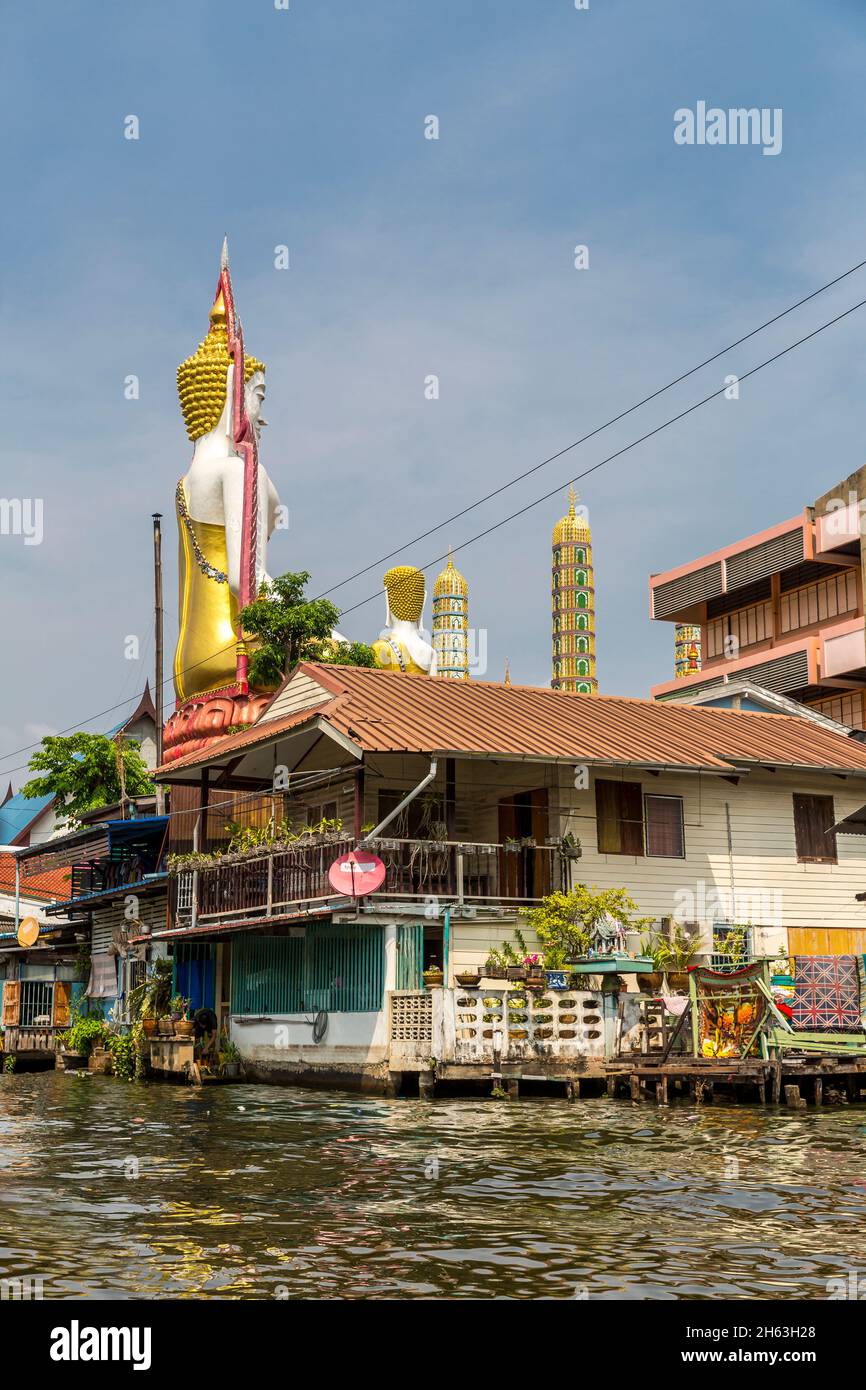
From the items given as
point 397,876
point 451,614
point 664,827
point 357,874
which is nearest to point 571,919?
point 397,876

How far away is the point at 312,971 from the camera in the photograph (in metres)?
28.4

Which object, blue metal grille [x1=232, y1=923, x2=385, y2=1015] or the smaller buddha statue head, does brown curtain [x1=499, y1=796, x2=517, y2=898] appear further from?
A: the smaller buddha statue head

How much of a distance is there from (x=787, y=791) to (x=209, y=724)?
17911 mm

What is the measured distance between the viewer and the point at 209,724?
43031 mm

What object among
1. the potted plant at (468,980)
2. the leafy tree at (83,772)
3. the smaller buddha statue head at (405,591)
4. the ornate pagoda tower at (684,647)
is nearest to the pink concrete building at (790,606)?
the smaller buddha statue head at (405,591)

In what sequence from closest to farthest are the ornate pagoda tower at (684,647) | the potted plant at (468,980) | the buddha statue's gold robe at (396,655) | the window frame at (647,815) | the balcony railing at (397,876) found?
the potted plant at (468,980) < the balcony railing at (397,876) < the window frame at (647,815) < the buddha statue's gold robe at (396,655) < the ornate pagoda tower at (684,647)

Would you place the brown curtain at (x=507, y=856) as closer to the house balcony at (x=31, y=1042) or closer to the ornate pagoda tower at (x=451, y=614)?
the house balcony at (x=31, y=1042)

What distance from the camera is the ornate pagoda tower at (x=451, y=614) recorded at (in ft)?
408

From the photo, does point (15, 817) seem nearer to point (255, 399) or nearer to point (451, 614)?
point (255, 399)

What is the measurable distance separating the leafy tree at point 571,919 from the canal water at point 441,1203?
528 centimetres

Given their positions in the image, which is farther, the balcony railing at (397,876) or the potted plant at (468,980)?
the balcony railing at (397,876)
